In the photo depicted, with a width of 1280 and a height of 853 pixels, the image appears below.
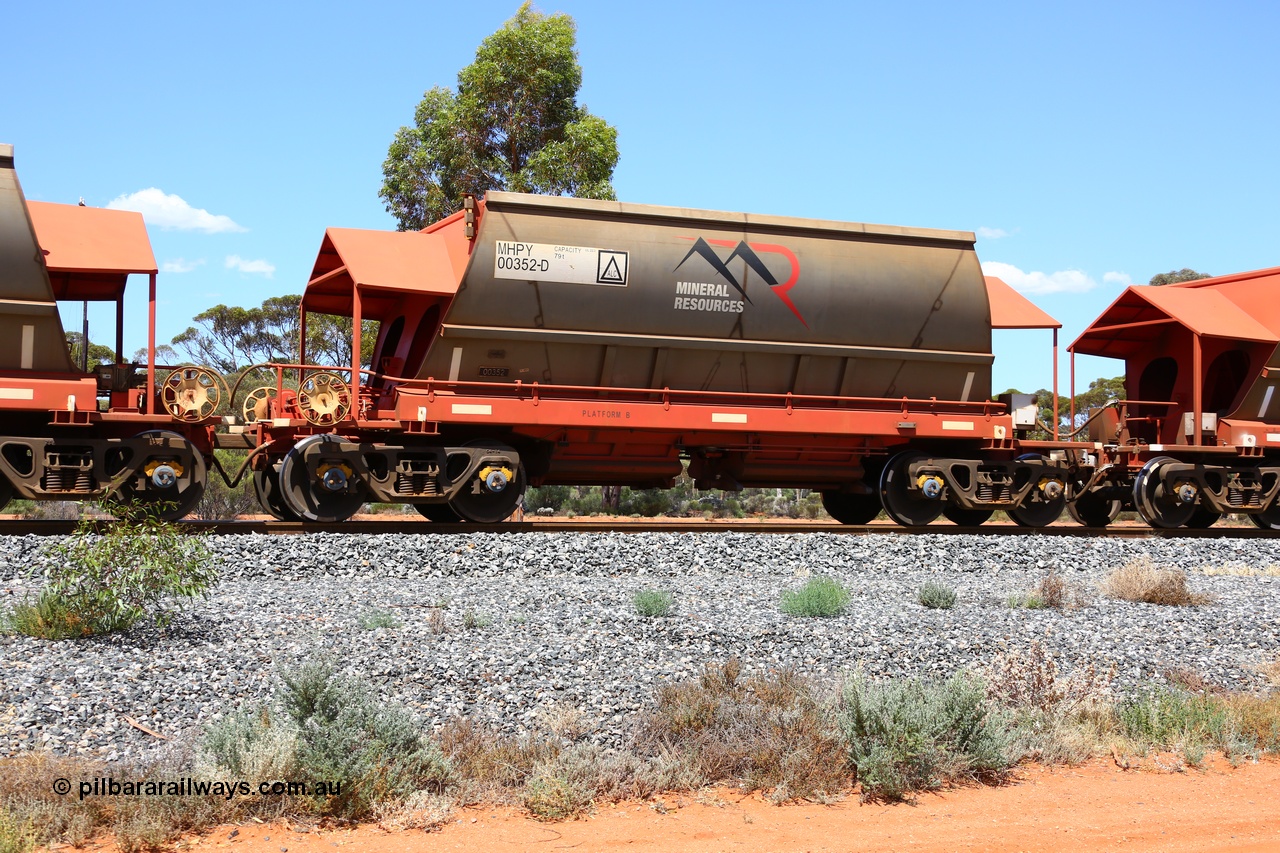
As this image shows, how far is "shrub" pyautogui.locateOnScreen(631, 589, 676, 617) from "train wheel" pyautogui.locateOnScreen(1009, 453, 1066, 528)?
8.43m

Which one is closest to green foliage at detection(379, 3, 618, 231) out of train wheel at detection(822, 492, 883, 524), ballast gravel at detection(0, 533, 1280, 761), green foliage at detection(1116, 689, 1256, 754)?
train wheel at detection(822, 492, 883, 524)

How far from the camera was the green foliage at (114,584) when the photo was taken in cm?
741

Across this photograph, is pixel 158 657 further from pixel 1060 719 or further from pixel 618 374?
pixel 618 374

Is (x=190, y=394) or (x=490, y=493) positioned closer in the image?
(x=190, y=394)

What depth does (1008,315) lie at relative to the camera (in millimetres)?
15773

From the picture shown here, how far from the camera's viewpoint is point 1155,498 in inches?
639

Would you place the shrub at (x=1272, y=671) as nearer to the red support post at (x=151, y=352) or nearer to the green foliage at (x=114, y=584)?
the green foliage at (x=114, y=584)

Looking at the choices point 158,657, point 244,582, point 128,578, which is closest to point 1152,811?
point 158,657

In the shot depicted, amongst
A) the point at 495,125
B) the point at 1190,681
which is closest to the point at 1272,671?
the point at 1190,681

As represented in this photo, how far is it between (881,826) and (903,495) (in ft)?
32.8

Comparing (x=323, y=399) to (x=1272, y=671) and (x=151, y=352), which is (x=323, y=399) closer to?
(x=151, y=352)

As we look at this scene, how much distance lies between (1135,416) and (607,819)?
50.0 ft

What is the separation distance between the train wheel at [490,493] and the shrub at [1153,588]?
656cm

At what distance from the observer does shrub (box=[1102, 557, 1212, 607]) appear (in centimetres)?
1016
